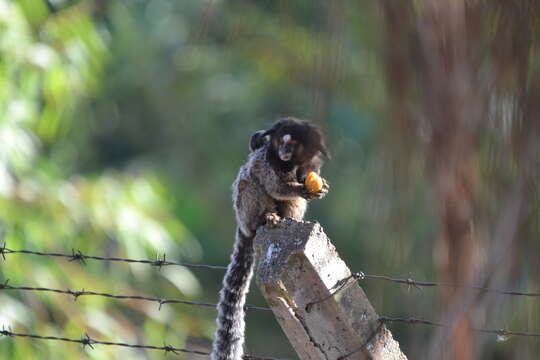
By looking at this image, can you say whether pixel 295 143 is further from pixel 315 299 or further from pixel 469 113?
pixel 469 113

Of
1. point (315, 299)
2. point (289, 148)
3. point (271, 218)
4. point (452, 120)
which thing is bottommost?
Result: point (452, 120)

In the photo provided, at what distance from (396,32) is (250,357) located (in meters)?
1.83

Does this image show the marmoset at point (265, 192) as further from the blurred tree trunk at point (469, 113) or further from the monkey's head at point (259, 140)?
the blurred tree trunk at point (469, 113)

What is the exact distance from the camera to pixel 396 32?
1073 mm

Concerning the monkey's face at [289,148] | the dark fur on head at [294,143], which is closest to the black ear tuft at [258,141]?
the dark fur on head at [294,143]

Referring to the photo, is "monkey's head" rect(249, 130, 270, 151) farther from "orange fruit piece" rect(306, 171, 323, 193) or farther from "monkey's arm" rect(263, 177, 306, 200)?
"orange fruit piece" rect(306, 171, 323, 193)

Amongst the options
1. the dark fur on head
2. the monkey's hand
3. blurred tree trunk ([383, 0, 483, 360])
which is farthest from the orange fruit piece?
blurred tree trunk ([383, 0, 483, 360])

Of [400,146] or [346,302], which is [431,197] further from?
[346,302]

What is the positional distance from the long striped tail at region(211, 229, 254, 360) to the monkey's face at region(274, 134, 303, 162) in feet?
1.33

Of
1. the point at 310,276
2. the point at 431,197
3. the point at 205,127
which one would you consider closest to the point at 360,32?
the point at 431,197

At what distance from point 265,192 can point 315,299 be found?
3.98 ft

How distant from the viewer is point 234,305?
309 centimetres

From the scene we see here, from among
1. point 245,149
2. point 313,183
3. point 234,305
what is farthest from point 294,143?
point 245,149

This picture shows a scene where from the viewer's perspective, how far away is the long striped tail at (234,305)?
2.93 meters
